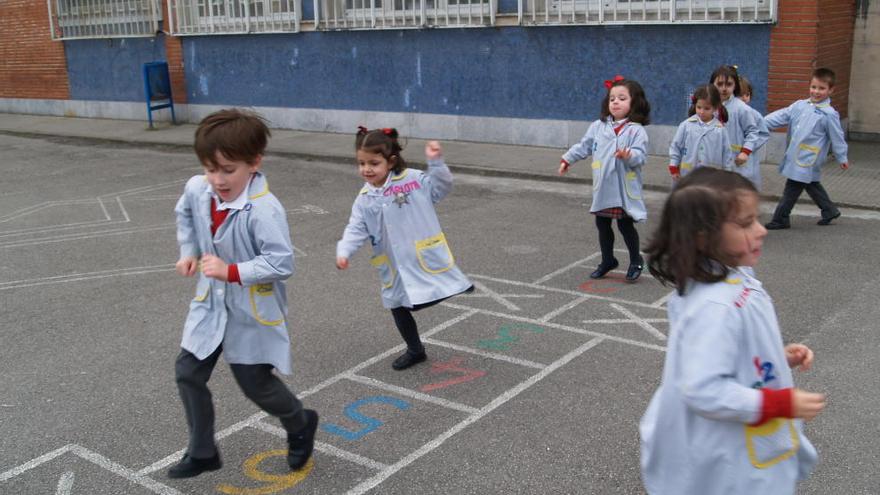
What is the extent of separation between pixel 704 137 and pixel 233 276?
544 centimetres

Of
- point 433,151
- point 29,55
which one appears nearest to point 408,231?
point 433,151

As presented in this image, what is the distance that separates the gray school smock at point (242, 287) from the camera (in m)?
4.04

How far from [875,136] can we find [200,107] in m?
12.9

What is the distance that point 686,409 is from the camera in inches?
108

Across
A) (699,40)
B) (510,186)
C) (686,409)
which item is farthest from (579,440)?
(699,40)

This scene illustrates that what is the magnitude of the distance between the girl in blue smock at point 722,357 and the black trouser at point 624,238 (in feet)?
15.6

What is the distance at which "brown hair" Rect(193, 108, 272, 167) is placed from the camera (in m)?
3.92

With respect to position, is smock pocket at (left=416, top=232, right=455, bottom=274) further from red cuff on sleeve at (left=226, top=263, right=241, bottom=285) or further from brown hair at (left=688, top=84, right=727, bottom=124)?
brown hair at (left=688, top=84, right=727, bottom=124)

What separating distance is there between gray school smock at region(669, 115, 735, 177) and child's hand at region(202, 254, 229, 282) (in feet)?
17.5

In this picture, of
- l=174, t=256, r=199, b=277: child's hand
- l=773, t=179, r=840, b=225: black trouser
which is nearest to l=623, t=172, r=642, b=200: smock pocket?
l=773, t=179, r=840, b=225: black trouser

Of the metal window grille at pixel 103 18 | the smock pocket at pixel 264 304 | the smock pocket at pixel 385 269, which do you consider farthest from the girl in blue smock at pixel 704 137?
the metal window grille at pixel 103 18

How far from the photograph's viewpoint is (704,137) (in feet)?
26.8

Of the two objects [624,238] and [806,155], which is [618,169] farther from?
[806,155]

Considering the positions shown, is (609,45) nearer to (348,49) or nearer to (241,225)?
(348,49)
